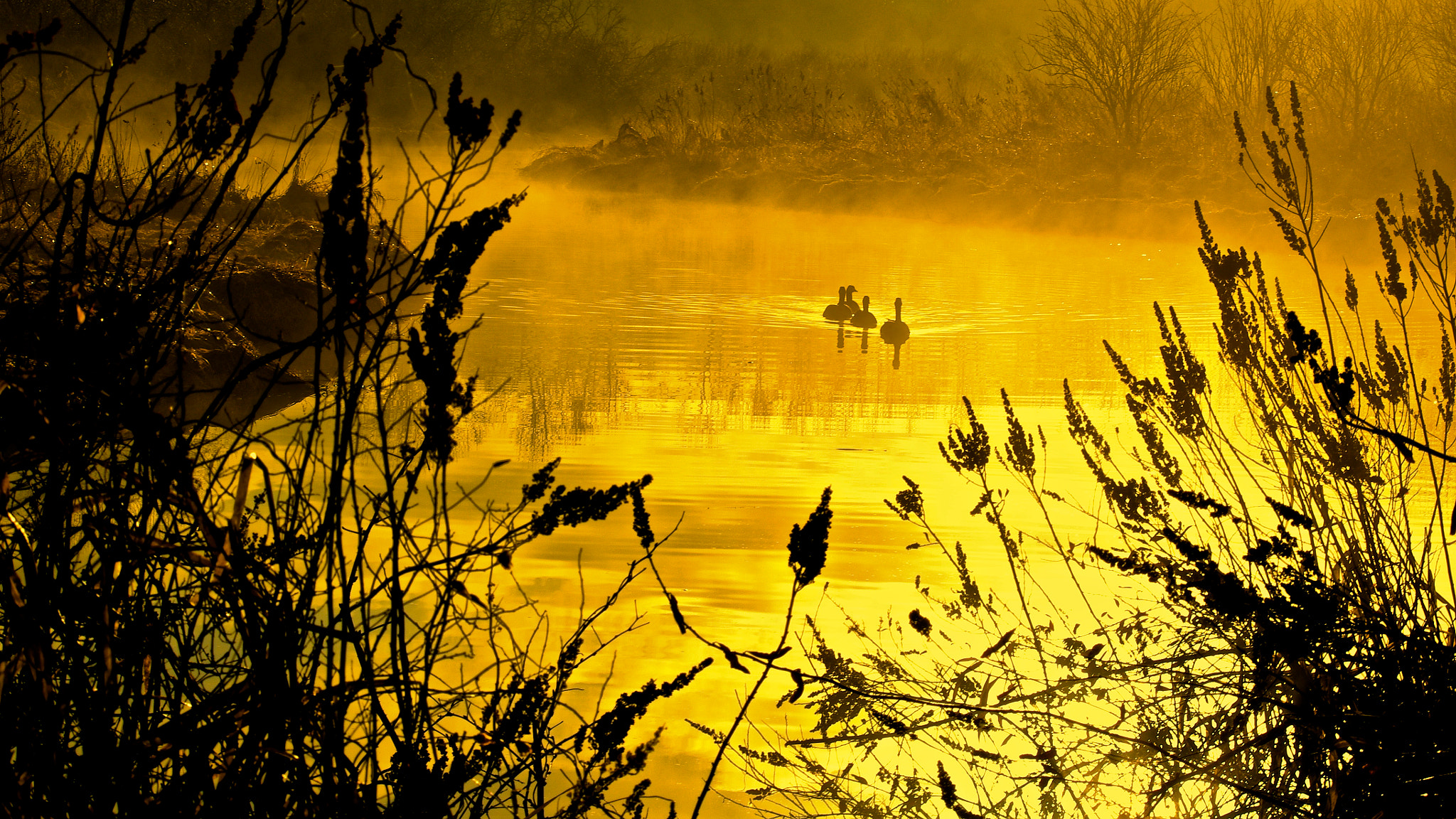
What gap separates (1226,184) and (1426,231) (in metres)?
21.6

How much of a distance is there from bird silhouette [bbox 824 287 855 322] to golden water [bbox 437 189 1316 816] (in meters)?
0.12

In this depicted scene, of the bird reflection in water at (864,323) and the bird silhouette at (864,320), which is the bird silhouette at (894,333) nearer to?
the bird reflection in water at (864,323)

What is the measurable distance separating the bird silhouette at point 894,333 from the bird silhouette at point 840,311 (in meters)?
0.86

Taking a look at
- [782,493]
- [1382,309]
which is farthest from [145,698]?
[1382,309]

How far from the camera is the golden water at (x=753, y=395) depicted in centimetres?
432

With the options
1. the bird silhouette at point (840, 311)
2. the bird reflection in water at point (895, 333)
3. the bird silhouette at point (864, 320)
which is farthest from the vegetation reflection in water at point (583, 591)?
the bird silhouette at point (840, 311)

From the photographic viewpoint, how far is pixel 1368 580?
1923mm

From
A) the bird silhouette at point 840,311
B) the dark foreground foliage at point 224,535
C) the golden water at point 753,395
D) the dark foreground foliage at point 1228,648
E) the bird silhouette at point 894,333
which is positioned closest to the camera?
the dark foreground foliage at point 224,535

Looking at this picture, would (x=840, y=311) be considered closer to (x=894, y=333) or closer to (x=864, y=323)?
(x=864, y=323)

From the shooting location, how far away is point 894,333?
424 inches

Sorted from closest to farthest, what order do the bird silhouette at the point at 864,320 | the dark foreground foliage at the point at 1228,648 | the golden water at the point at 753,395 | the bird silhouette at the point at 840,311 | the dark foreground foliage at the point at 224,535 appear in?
1. the dark foreground foliage at the point at 224,535
2. the dark foreground foliage at the point at 1228,648
3. the golden water at the point at 753,395
4. the bird silhouette at the point at 864,320
5. the bird silhouette at the point at 840,311

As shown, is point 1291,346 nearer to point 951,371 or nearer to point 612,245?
point 951,371

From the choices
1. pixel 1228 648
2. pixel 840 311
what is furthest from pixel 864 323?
pixel 1228 648

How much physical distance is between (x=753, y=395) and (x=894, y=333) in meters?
2.74
